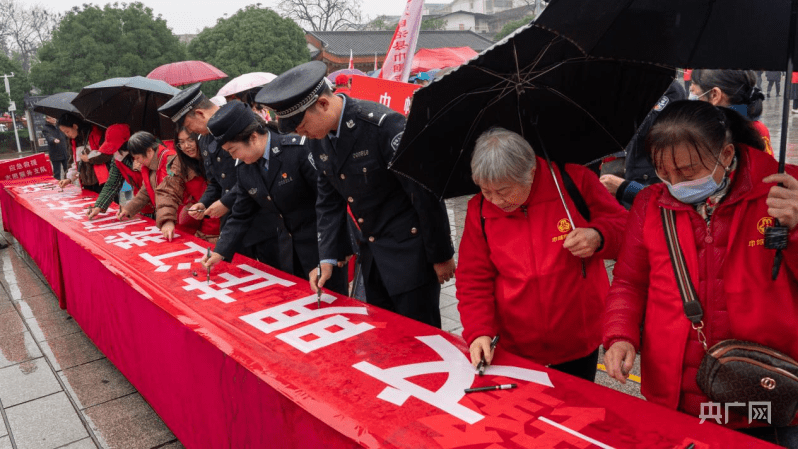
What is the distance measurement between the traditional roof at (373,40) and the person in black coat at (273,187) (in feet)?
97.0

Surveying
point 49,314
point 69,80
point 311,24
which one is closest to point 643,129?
point 49,314

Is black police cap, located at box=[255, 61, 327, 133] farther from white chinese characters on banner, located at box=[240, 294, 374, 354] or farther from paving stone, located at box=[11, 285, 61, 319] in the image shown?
paving stone, located at box=[11, 285, 61, 319]

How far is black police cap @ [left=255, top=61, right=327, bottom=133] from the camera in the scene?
225 centimetres

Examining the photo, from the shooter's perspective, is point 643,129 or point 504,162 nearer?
point 504,162

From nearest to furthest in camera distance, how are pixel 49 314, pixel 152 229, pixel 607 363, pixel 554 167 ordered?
pixel 607 363 < pixel 554 167 < pixel 152 229 < pixel 49 314

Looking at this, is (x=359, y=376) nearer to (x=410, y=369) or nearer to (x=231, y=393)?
(x=410, y=369)

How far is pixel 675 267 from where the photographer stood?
4.82 feet

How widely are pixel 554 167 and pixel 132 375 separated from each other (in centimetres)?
260

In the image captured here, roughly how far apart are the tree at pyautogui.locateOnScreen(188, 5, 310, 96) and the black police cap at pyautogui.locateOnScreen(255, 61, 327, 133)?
18.5 metres

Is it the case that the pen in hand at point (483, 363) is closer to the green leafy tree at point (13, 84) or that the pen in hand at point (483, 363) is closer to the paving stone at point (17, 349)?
the paving stone at point (17, 349)

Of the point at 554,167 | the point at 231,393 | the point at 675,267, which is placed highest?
the point at 554,167

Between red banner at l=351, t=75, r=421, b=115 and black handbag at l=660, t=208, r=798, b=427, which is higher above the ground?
red banner at l=351, t=75, r=421, b=115

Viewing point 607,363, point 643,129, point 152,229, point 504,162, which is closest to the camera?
point 607,363

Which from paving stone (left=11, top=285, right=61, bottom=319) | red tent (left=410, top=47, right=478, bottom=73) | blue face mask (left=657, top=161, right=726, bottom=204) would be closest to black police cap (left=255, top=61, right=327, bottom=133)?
blue face mask (left=657, top=161, right=726, bottom=204)
